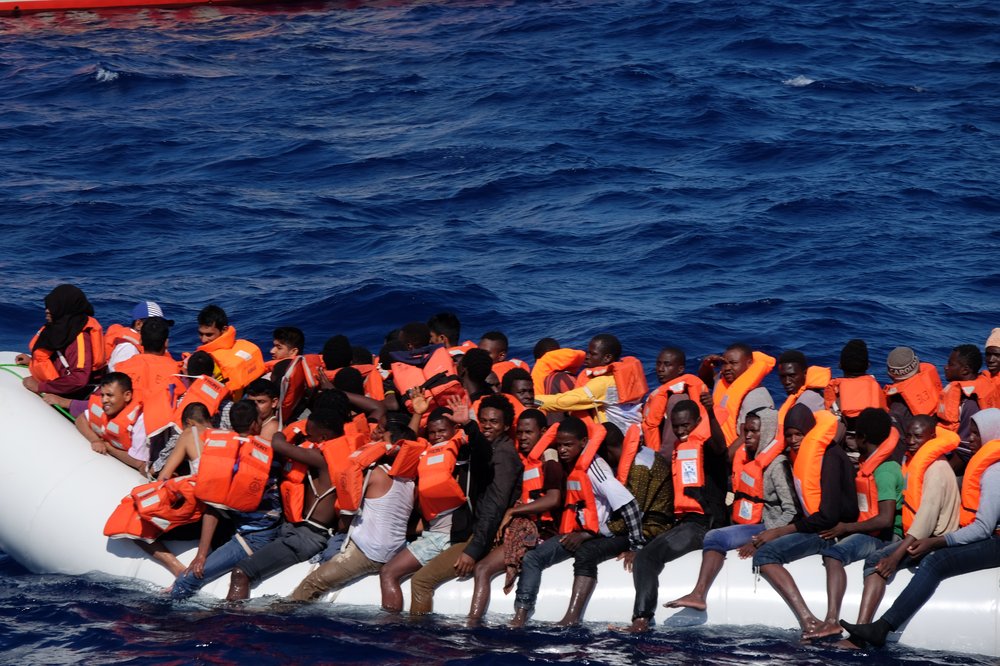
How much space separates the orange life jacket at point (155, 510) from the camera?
9.04 metres

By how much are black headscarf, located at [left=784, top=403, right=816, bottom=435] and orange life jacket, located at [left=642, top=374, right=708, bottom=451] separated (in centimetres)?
113

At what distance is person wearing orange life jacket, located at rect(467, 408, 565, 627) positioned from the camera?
342 inches

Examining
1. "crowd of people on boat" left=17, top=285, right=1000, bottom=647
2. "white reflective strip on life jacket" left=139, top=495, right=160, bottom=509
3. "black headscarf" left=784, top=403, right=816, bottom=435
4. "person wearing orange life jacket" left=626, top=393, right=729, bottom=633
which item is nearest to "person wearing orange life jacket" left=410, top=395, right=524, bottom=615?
"crowd of people on boat" left=17, top=285, right=1000, bottom=647

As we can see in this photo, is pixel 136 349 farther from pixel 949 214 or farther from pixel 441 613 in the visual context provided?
pixel 949 214

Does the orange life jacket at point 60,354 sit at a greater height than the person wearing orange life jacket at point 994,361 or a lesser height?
lesser

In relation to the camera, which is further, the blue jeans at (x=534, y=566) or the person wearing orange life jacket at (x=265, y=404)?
the person wearing orange life jacket at (x=265, y=404)

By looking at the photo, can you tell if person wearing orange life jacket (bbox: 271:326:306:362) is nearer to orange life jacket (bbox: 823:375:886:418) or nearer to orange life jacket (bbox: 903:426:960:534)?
orange life jacket (bbox: 823:375:886:418)

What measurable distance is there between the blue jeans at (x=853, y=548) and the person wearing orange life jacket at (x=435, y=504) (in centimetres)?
263

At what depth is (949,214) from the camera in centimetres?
1836

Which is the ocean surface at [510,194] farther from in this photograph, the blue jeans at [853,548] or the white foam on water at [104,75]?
the blue jeans at [853,548]

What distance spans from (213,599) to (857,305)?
963 cm

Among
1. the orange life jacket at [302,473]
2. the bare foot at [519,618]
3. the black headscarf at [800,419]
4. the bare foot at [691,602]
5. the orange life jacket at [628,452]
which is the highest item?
the black headscarf at [800,419]

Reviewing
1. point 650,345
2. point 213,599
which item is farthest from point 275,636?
point 650,345

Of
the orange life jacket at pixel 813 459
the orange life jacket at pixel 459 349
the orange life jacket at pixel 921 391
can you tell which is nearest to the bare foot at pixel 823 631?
the orange life jacket at pixel 813 459
